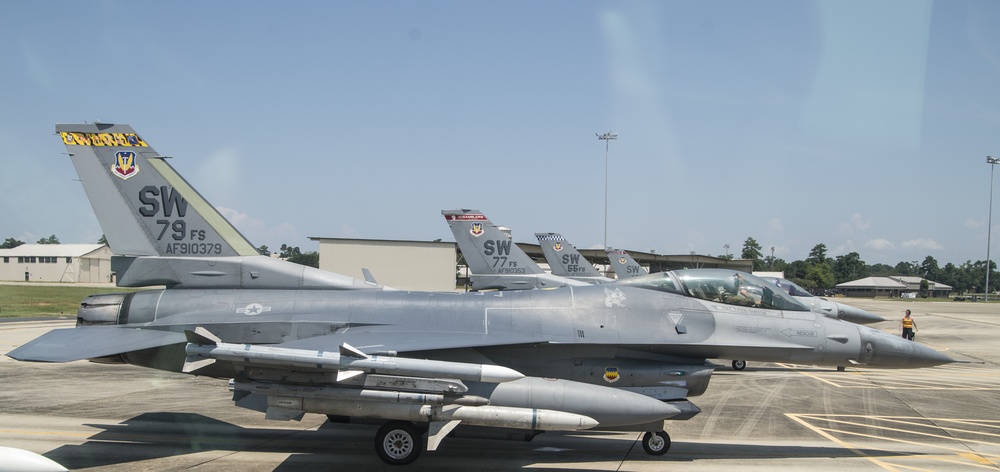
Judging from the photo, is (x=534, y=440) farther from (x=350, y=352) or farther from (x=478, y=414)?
(x=350, y=352)

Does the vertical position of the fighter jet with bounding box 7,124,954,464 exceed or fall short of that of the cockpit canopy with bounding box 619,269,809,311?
it falls short

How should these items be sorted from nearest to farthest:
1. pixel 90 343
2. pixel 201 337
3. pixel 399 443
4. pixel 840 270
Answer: pixel 201 337, pixel 399 443, pixel 90 343, pixel 840 270

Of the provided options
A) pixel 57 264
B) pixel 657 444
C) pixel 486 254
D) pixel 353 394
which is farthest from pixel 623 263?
pixel 57 264

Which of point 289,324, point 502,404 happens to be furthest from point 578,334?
point 289,324

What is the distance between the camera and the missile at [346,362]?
25.6 feet

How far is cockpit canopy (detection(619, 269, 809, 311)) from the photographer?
10.1 m

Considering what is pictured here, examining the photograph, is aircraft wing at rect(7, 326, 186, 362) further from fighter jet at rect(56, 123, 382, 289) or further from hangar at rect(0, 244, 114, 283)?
hangar at rect(0, 244, 114, 283)

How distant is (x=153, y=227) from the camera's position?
1040 cm

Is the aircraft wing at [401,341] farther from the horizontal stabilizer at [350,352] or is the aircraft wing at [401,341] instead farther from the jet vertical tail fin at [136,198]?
the jet vertical tail fin at [136,198]

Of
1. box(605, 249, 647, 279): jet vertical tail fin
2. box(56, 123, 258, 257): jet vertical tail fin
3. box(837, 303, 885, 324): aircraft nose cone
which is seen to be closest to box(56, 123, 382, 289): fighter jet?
box(56, 123, 258, 257): jet vertical tail fin

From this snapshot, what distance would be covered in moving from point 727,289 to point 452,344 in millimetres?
4484

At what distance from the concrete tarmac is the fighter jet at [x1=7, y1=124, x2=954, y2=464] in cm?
74

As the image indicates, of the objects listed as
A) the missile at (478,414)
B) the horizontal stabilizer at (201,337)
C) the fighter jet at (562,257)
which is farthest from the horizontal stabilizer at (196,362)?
the fighter jet at (562,257)

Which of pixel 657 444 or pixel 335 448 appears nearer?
pixel 657 444
